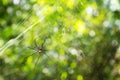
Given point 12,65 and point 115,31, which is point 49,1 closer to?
point 12,65

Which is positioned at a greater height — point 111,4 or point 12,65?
point 111,4

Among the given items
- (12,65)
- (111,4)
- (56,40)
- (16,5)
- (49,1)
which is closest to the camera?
(49,1)

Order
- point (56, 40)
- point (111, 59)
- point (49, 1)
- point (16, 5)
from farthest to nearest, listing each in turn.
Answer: point (16, 5) < point (111, 59) < point (56, 40) < point (49, 1)

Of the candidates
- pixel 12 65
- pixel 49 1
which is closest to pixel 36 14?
pixel 49 1

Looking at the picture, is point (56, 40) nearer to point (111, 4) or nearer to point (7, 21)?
point (111, 4)

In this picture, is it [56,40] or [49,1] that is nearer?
[49,1]

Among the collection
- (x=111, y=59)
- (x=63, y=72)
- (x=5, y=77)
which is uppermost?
(x=111, y=59)

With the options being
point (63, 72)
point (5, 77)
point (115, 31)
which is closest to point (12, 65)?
point (5, 77)
